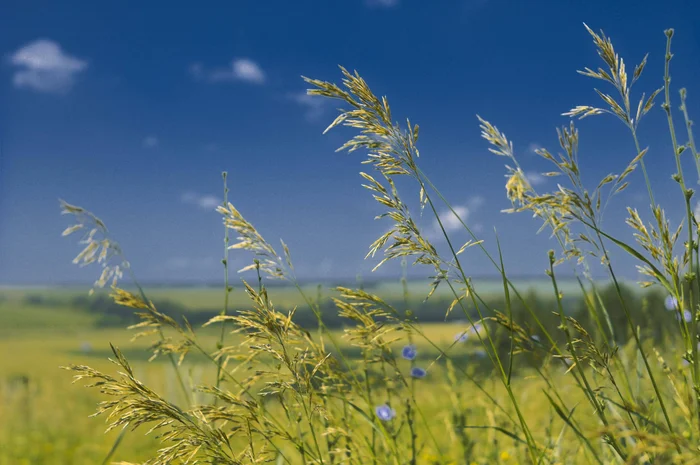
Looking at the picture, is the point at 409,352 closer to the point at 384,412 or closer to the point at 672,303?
the point at 384,412

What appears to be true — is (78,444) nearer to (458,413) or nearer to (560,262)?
(458,413)

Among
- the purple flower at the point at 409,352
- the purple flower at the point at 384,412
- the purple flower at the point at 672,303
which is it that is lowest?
the purple flower at the point at 384,412

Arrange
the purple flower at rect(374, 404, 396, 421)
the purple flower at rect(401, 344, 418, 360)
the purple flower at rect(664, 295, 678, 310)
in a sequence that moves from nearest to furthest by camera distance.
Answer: the purple flower at rect(664, 295, 678, 310) < the purple flower at rect(374, 404, 396, 421) < the purple flower at rect(401, 344, 418, 360)

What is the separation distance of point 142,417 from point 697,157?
5.29 feet

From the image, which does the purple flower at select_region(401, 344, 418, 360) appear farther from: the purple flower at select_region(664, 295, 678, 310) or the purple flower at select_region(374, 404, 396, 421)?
the purple flower at select_region(664, 295, 678, 310)

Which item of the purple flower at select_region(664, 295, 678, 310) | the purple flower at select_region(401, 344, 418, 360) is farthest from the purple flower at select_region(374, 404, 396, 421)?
Answer: the purple flower at select_region(664, 295, 678, 310)

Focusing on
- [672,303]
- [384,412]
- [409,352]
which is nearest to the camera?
[384,412]

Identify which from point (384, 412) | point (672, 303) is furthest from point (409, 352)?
point (672, 303)

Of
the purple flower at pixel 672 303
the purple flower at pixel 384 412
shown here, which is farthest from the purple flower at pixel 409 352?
the purple flower at pixel 672 303

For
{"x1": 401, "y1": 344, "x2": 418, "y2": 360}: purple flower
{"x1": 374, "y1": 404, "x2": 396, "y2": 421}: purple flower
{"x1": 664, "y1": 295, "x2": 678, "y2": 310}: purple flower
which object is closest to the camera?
{"x1": 664, "y1": 295, "x2": 678, "y2": 310}: purple flower

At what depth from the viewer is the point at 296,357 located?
1598 millimetres

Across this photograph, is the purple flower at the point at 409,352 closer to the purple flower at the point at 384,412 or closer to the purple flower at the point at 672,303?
the purple flower at the point at 384,412

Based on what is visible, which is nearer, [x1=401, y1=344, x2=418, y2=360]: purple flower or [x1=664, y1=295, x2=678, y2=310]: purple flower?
[x1=664, y1=295, x2=678, y2=310]: purple flower

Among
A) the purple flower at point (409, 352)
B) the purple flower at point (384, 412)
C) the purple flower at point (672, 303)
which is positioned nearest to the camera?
the purple flower at point (672, 303)
